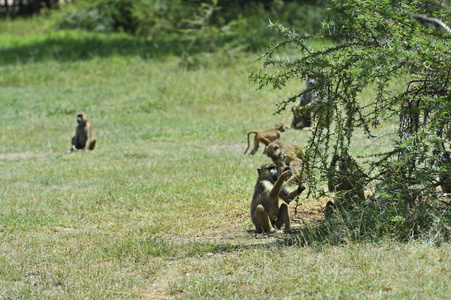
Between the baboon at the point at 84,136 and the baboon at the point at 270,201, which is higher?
the baboon at the point at 270,201

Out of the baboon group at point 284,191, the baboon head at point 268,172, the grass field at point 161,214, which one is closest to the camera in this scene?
the grass field at point 161,214

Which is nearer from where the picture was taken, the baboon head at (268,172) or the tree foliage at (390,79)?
the tree foliage at (390,79)

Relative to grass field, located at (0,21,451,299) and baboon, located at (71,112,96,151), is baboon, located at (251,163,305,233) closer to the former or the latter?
grass field, located at (0,21,451,299)

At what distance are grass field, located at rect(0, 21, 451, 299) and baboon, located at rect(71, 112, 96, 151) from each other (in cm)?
37

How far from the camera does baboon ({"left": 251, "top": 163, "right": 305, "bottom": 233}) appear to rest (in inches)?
317

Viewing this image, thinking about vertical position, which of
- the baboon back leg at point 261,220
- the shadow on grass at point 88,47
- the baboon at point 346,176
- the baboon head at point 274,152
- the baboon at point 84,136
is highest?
the shadow on grass at point 88,47

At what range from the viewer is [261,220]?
8.05 metres

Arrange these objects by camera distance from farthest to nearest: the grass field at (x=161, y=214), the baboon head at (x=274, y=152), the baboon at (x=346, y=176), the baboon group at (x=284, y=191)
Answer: the baboon head at (x=274, y=152)
the baboon group at (x=284, y=191)
the baboon at (x=346, y=176)
the grass field at (x=161, y=214)

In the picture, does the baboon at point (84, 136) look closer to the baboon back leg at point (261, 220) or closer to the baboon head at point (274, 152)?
the baboon head at point (274, 152)

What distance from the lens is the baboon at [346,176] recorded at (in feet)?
25.1

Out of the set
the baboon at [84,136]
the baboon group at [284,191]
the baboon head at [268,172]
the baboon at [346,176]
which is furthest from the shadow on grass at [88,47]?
the baboon at [346,176]

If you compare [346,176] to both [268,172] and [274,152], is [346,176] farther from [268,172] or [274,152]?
[274,152]

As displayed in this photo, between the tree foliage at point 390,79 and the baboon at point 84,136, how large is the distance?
9.23 m

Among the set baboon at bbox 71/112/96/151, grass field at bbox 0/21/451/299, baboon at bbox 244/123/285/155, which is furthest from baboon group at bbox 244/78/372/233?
baboon at bbox 71/112/96/151
